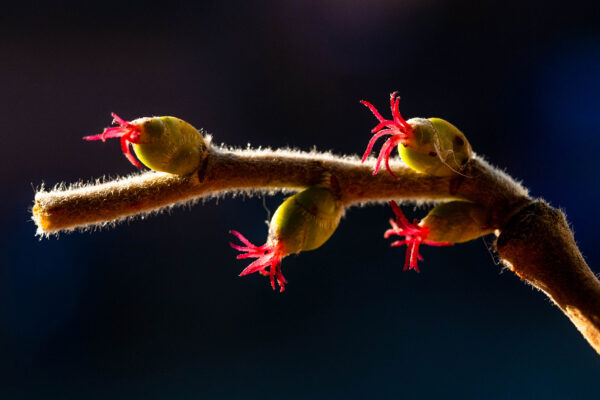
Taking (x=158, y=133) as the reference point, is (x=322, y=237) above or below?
below

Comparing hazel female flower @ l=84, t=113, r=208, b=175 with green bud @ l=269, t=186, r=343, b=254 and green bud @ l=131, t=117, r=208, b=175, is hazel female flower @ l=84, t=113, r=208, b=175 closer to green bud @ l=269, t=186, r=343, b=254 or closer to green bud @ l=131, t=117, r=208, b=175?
green bud @ l=131, t=117, r=208, b=175

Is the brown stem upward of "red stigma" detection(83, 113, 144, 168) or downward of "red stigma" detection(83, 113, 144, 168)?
downward

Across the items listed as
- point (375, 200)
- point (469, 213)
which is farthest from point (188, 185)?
point (469, 213)

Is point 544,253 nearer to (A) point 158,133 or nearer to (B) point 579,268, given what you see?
(B) point 579,268

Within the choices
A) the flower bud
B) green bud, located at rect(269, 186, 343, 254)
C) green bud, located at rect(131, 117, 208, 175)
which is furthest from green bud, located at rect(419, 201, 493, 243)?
green bud, located at rect(131, 117, 208, 175)

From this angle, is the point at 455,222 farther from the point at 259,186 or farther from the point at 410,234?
the point at 259,186

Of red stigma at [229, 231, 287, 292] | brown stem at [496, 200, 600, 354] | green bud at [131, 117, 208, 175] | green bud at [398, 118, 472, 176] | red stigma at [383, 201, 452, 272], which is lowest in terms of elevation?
brown stem at [496, 200, 600, 354]

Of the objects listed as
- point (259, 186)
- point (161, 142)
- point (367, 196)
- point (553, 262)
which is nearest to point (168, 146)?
point (161, 142)

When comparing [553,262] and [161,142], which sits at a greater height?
[161,142]
